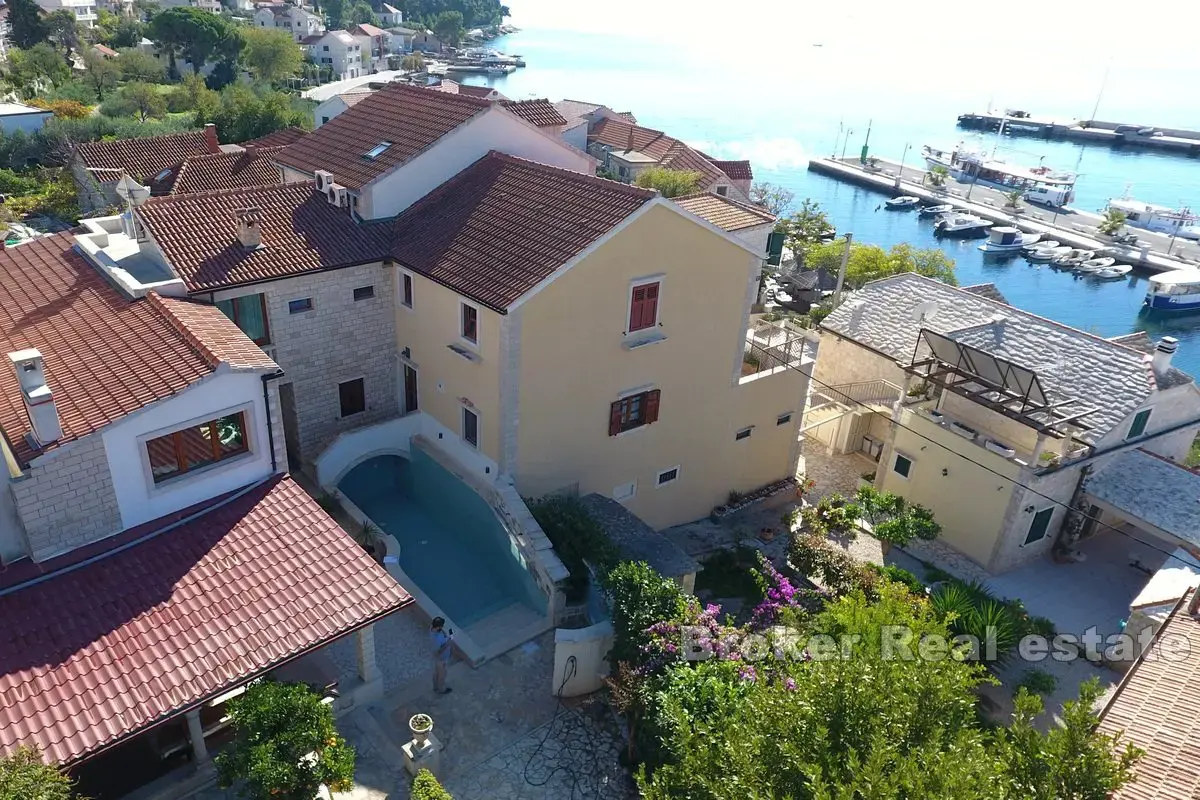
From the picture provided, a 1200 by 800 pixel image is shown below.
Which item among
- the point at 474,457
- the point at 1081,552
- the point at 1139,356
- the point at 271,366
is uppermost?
the point at 271,366

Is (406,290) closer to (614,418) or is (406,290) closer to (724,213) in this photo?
(614,418)

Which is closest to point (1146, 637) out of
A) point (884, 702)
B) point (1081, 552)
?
point (1081, 552)

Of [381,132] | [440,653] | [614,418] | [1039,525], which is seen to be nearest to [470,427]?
[614,418]

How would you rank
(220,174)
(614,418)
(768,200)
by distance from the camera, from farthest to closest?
(768,200)
(220,174)
(614,418)

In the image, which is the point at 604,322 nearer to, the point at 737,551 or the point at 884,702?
the point at 737,551

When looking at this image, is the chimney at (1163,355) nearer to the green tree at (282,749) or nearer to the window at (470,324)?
the window at (470,324)

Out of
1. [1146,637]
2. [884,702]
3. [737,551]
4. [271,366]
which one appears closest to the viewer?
[884,702]
